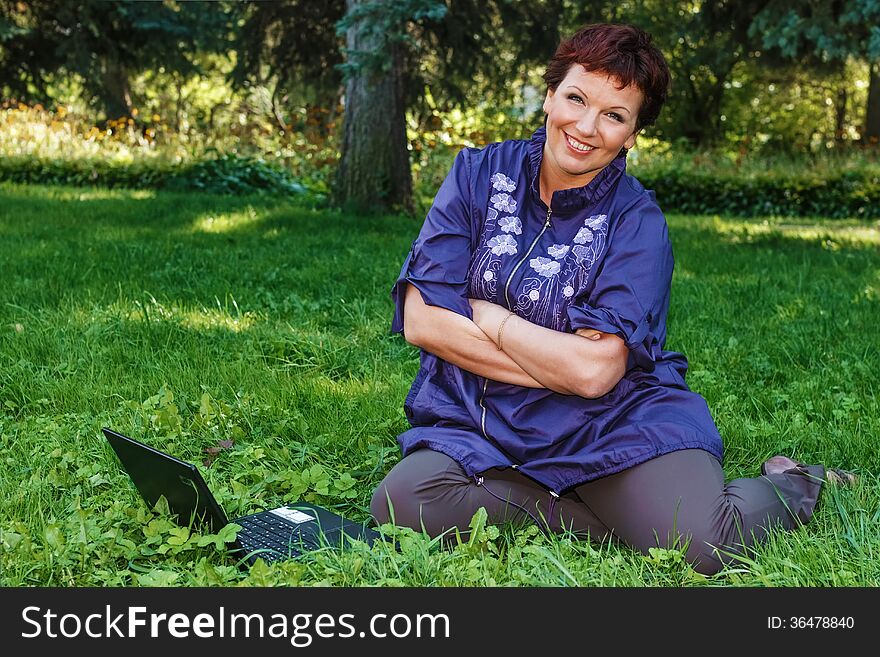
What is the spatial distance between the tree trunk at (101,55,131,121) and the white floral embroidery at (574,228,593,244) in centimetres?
1499

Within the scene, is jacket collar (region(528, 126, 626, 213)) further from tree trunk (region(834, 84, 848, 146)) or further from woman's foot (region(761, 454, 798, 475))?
tree trunk (region(834, 84, 848, 146))

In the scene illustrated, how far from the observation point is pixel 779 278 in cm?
671

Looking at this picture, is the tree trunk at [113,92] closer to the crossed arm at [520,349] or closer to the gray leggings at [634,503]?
the crossed arm at [520,349]

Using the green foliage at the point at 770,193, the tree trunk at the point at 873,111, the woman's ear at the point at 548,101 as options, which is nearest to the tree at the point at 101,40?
the green foliage at the point at 770,193

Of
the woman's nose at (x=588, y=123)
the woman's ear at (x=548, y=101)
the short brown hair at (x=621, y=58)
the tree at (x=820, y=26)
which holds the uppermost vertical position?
the tree at (x=820, y=26)

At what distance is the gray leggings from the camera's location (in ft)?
8.89

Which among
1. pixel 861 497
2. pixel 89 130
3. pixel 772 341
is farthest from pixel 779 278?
pixel 89 130

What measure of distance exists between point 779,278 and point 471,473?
451 cm

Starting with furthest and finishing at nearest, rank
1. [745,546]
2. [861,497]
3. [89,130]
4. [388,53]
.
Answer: [89,130] → [388,53] → [861,497] → [745,546]

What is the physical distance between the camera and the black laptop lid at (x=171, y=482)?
2633 mm

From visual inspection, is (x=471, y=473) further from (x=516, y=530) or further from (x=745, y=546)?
(x=745, y=546)

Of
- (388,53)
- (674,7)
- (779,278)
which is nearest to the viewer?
(779,278)

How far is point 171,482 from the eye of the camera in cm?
274

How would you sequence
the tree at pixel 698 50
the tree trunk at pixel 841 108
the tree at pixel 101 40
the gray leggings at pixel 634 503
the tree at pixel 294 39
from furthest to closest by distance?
the tree trunk at pixel 841 108, the tree at pixel 101 40, the tree at pixel 698 50, the tree at pixel 294 39, the gray leggings at pixel 634 503
